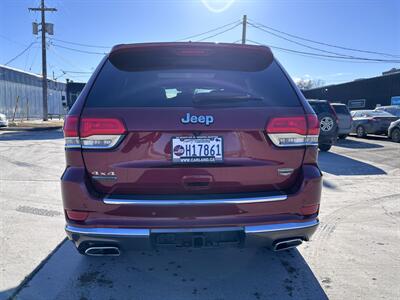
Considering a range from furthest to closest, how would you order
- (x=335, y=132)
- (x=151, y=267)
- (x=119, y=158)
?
(x=335, y=132) → (x=151, y=267) → (x=119, y=158)

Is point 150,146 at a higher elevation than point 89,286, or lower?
higher

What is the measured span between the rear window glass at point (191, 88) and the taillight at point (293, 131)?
142 millimetres

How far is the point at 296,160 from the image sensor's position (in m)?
2.32

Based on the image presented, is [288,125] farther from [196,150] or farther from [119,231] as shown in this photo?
[119,231]

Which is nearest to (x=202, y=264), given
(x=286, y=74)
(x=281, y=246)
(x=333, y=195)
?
(x=281, y=246)

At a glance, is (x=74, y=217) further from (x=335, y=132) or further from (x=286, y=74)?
(x=335, y=132)

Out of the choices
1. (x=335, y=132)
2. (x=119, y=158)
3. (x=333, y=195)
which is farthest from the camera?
(x=335, y=132)

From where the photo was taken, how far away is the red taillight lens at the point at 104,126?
217 cm

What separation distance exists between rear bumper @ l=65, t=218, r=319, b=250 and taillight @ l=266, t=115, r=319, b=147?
1.89 feet

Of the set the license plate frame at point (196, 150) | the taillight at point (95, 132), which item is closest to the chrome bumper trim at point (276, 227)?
the license plate frame at point (196, 150)

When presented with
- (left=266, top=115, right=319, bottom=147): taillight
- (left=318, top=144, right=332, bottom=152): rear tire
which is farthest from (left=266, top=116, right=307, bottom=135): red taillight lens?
(left=318, top=144, right=332, bottom=152): rear tire

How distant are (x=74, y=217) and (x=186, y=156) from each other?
34.7 inches

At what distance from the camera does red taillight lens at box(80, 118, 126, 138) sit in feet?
7.12

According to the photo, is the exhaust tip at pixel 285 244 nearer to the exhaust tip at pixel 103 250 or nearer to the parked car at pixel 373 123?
the exhaust tip at pixel 103 250
